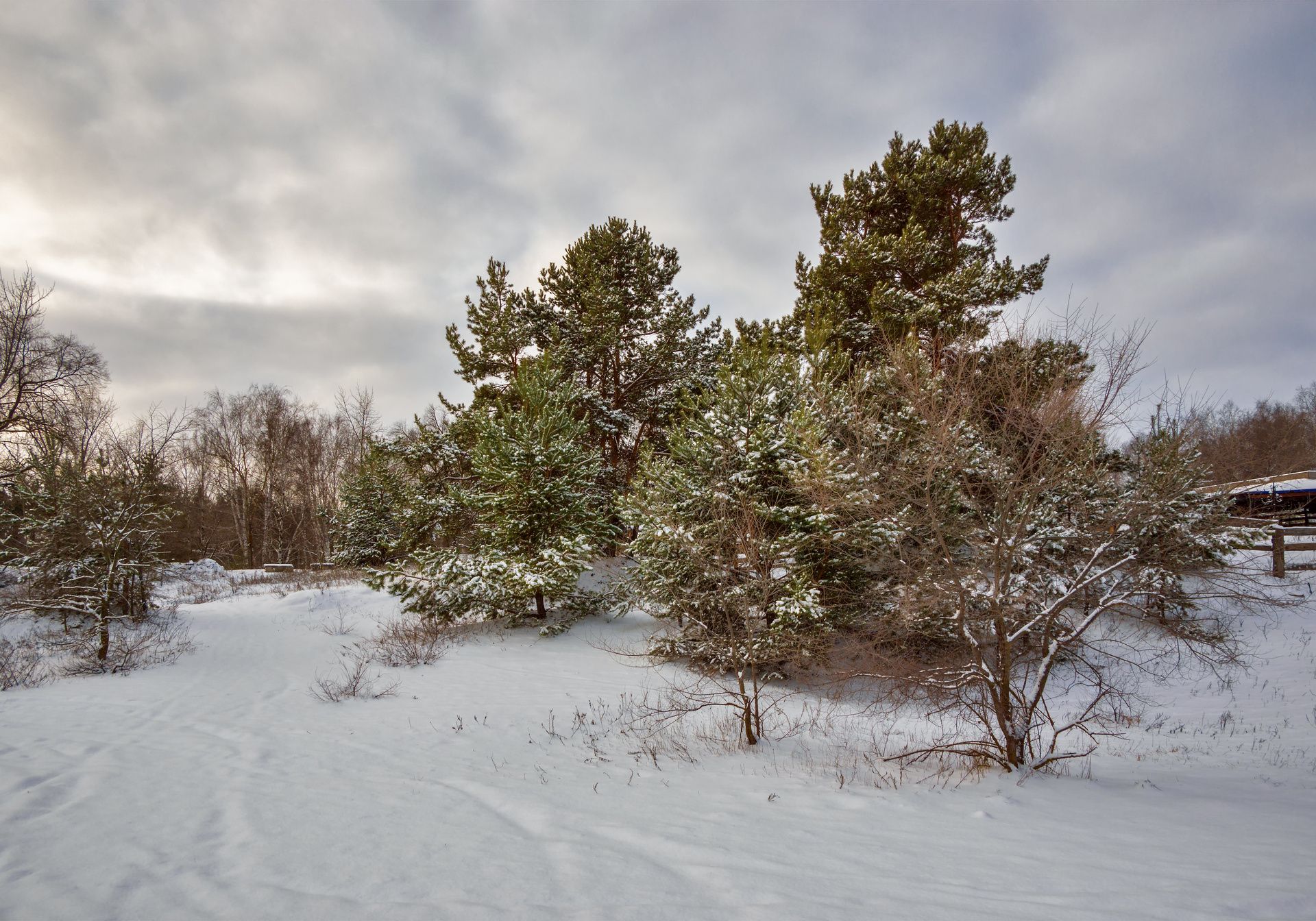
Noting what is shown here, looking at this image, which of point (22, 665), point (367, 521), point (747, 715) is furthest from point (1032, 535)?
point (367, 521)

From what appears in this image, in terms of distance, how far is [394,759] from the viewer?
610 centimetres

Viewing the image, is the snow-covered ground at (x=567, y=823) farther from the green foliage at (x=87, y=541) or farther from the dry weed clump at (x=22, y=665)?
the green foliage at (x=87, y=541)

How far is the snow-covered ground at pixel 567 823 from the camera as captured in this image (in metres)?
3.10

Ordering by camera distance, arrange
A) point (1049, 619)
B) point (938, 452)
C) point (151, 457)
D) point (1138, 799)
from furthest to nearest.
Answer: point (151, 457), point (938, 452), point (1049, 619), point (1138, 799)

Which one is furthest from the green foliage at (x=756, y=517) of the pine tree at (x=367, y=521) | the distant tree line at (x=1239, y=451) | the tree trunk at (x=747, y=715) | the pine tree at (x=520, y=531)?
the pine tree at (x=367, y=521)

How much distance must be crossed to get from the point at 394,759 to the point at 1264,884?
23.1 ft

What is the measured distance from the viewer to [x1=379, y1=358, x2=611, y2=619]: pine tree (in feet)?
43.1

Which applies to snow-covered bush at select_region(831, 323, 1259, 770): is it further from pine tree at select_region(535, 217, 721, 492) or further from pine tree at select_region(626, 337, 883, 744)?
pine tree at select_region(535, 217, 721, 492)

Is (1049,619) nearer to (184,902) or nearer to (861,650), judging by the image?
(861,650)

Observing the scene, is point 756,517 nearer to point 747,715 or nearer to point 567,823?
point 747,715

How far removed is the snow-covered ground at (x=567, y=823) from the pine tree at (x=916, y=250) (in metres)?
10.5

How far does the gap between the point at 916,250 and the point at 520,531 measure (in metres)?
13.1

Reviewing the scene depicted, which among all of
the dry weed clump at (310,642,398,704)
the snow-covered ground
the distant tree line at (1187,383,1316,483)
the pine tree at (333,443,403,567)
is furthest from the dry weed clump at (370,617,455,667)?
the distant tree line at (1187,383,1316,483)

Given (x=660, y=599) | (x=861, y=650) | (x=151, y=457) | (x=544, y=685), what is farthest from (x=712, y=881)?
(x=151, y=457)
